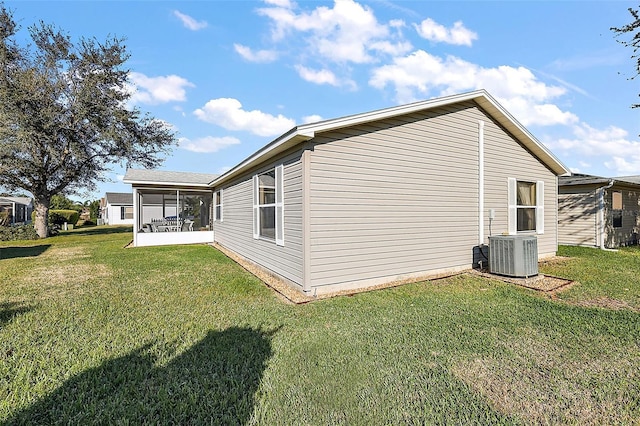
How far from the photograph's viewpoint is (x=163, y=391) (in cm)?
246

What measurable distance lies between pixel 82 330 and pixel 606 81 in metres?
15.4

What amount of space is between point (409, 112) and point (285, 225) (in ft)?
11.2

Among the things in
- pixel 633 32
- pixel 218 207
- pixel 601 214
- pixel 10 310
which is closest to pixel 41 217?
pixel 218 207

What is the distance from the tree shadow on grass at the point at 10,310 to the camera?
4.15 metres

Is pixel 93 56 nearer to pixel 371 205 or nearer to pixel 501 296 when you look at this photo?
pixel 371 205

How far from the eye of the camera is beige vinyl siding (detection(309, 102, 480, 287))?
5.41 meters

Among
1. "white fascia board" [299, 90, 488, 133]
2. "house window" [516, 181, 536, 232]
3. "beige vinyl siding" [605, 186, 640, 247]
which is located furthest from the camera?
"beige vinyl siding" [605, 186, 640, 247]

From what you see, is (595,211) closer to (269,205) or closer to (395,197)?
(395,197)

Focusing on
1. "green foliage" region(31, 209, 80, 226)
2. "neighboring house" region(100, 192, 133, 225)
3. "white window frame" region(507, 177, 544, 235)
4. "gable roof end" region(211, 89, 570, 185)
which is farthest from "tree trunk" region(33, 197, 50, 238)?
"white window frame" region(507, 177, 544, 235)

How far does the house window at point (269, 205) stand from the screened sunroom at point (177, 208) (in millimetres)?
6864

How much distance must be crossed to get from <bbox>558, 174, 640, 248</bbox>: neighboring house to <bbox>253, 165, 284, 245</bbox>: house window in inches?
445

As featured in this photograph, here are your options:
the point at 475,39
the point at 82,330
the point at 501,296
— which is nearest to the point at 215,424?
the point at 82,330

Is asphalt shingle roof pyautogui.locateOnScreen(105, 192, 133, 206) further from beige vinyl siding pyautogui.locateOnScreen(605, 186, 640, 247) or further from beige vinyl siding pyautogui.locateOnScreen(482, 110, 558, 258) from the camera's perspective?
beige vinyl siding pyautogui.locateOnScreen(605, 186, 640, 247)

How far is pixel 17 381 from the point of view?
8.55ft
